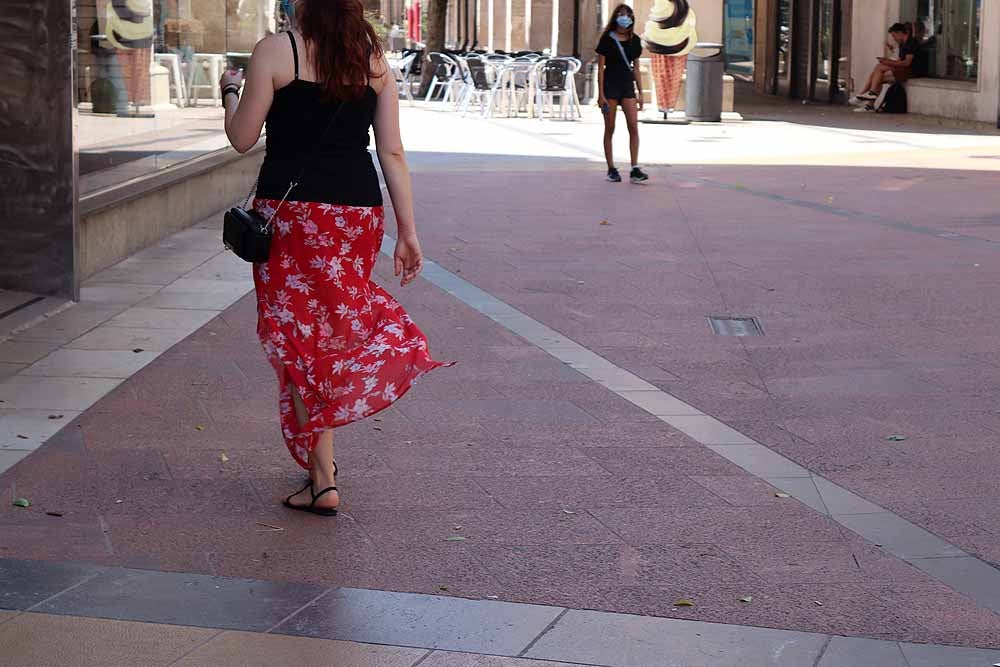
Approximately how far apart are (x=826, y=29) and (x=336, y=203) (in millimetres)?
30945

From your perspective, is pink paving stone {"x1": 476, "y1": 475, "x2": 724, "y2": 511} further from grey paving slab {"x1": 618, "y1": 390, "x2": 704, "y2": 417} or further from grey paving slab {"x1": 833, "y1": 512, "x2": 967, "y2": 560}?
grey paving slab {"x1": 618, "y1": 390, "x2": 704, "y2": 417}

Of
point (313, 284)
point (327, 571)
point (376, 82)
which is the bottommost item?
point (327, 571)

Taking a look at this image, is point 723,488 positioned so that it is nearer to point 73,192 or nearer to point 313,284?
point 313,284

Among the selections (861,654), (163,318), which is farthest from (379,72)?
(163,318)

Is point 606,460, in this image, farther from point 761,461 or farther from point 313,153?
point 313,153

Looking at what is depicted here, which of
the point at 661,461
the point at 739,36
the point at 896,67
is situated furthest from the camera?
the point at 739,36

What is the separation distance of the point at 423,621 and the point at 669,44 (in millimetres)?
22266

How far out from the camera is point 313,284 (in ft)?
15.6

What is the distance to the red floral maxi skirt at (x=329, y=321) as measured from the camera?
4.71 m

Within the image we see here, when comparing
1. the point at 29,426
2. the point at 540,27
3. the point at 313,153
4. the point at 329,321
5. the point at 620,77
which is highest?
the point at 540,27

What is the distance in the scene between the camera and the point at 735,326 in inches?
317

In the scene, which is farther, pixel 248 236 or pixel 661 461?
pixel 661 461

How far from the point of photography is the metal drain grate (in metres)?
7.88

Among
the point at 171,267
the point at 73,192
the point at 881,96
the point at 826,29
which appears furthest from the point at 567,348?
the point at 826,29
